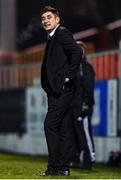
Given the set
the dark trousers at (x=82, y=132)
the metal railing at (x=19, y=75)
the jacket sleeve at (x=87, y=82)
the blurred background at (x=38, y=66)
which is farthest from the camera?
the metal railing at (x=19, y=75)

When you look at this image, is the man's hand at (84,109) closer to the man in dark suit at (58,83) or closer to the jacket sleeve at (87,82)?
the jacket sleeve at (87,82)

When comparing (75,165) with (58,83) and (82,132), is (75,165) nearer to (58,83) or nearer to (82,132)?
(82,132)

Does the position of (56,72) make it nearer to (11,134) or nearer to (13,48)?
(11,134)

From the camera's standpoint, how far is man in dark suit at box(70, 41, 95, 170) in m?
11.6

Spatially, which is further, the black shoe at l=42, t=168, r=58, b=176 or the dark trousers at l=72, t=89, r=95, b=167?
the dark trousers at l=72, t=89, r=95, b=167

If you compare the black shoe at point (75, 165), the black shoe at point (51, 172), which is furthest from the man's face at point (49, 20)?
the black shoe at point (75, 165)

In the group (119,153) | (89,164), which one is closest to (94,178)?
(89,164)

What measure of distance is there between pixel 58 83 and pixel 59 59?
10.5 inches

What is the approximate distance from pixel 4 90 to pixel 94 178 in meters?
8.40

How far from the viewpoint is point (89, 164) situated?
11664mm

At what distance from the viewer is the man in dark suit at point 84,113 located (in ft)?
38.0

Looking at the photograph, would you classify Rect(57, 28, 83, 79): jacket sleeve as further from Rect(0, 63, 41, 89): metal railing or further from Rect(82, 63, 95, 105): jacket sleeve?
Rect(0, 63, 41, 89): metal railing

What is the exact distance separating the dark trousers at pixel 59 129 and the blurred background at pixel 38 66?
522 centimetres

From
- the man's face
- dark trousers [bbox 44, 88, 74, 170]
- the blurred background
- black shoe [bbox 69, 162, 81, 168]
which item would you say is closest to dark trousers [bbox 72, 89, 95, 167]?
black shoe [bbox 69, 162, 81, 168]
